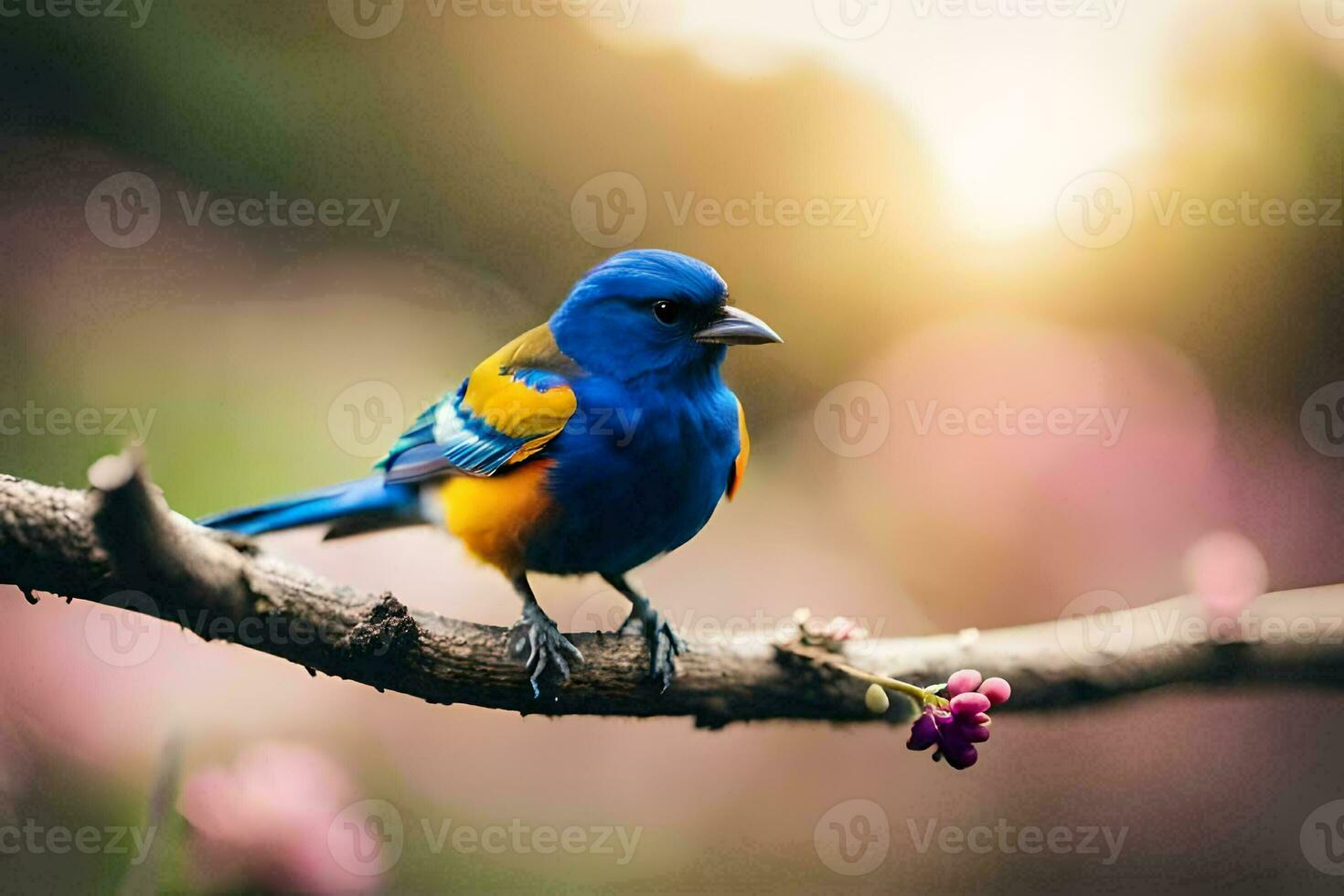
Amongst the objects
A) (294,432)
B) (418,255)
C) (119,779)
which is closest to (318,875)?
(119,779)

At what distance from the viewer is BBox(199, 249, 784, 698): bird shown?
1.32m

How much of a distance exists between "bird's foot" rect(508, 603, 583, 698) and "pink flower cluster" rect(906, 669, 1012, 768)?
0.43 m

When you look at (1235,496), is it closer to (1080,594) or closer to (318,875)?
(1080,594)

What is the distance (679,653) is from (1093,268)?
1607mm

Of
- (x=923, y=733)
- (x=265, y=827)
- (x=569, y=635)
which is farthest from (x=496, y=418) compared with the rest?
(x=923, y=733)

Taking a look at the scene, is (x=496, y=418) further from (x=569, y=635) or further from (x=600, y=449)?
(x=569, y=635)

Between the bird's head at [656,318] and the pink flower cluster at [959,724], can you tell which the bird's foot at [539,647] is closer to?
the bird's head at [656,318]

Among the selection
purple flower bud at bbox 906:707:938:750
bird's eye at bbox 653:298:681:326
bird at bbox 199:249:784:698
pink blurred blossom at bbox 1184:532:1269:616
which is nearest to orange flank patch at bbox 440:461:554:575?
bird at bbox 199:249:784:698

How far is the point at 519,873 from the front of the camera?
74.2 inches

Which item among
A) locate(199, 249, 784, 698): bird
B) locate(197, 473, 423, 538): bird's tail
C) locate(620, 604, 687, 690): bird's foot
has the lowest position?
locate(620, 604, 687, 690): bird's foot

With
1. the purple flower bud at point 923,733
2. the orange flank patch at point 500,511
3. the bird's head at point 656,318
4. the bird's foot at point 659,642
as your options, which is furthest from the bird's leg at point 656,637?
the purple flower bud at point 923,733

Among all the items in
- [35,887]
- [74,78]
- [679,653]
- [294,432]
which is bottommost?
[35,887]

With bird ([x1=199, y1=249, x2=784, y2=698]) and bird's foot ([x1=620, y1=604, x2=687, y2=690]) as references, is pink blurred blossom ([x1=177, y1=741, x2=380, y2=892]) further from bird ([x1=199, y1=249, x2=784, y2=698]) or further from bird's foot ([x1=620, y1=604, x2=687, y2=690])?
bird's foot ([x1=620, y1=604, x2=687, y2=690])

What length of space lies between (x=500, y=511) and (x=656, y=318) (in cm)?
30
